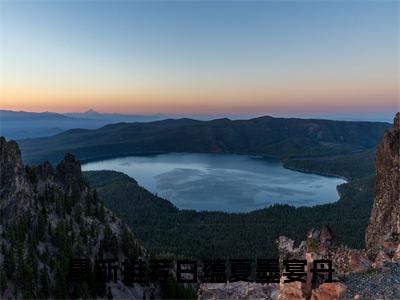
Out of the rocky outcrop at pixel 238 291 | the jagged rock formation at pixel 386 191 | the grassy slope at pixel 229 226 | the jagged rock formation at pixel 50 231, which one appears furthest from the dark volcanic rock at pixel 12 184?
the jagged rock formation at pixel 386 191

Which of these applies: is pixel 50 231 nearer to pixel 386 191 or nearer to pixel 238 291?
pixel 238 291

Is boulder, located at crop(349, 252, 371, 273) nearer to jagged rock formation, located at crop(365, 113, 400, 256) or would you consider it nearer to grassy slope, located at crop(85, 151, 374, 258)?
jagged rock formation, located at crop(365, 113, 400, 256)

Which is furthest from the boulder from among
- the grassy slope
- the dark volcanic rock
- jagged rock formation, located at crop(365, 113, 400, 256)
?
the grassy slope

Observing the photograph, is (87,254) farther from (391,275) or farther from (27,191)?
(391,275)

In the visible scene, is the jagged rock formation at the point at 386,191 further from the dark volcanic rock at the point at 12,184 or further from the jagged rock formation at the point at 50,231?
the dark volcanic rock at the point at 12,184

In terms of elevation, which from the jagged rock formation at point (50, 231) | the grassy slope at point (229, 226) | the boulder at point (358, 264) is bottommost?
the grassy slope at point (229, 226)

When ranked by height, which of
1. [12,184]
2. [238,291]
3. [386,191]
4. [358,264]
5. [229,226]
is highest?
[386,191]

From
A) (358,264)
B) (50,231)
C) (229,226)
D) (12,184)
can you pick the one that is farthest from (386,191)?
(229,226)

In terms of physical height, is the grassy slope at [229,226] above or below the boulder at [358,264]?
below
